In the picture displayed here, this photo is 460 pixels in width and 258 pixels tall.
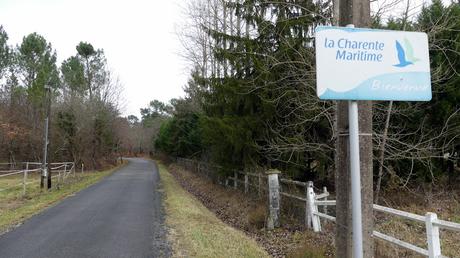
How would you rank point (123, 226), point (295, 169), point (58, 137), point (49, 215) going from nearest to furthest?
point (123, 226) → point (49, 215) → point (295, 169) → point (58, 137)

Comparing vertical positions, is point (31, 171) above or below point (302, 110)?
below

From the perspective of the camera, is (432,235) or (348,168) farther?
(432,235)

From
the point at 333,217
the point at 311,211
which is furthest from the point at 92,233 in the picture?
the point at 333,217

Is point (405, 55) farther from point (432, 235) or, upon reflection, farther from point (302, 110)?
point (302, 110)

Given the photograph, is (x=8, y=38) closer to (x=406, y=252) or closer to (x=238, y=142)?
(x=238, y=142)

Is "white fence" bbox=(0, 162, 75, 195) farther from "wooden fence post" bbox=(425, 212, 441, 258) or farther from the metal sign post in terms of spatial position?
the metal sign post

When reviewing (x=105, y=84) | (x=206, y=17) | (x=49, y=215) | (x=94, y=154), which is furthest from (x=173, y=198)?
(x=105, y=84)

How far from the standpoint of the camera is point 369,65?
2.94 meters

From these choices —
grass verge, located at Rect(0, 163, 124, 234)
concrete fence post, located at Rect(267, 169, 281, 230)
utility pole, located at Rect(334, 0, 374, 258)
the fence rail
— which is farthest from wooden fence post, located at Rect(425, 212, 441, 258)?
grass verge, located at Rect(0, 163, 124, 234)

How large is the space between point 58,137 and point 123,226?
3171 centimetres

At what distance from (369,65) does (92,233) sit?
8.38m

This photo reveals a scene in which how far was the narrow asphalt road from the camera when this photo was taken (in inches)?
314

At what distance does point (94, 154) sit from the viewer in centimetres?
4400

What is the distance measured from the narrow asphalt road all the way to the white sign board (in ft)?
19.0
